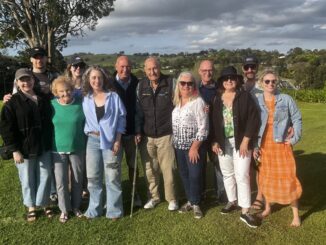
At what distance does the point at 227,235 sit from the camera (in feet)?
17.5

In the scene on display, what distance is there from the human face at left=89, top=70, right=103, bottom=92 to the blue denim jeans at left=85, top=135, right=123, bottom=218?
2.20 feet

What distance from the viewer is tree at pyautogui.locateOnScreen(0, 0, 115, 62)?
76.0ft

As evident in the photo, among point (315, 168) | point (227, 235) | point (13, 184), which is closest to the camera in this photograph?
point (227, 235)

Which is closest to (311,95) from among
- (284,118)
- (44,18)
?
(44,18)

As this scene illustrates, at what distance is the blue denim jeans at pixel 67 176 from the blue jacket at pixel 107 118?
43 centimetres

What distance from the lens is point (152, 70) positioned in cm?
576

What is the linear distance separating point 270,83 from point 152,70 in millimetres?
1612

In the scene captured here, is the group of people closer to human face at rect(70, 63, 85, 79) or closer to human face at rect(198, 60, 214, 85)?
human face at rect(70, 63, 85, 79)

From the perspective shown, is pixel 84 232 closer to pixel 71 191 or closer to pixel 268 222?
pixel 71 191

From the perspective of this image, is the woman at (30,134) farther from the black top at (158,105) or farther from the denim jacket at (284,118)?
the denim jacket at (284,118)

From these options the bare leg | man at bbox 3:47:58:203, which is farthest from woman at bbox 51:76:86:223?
the bare leg

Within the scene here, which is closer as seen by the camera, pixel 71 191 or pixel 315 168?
pixel 71 191

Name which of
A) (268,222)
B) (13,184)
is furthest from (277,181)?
(13,184)

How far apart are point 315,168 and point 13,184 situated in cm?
591
